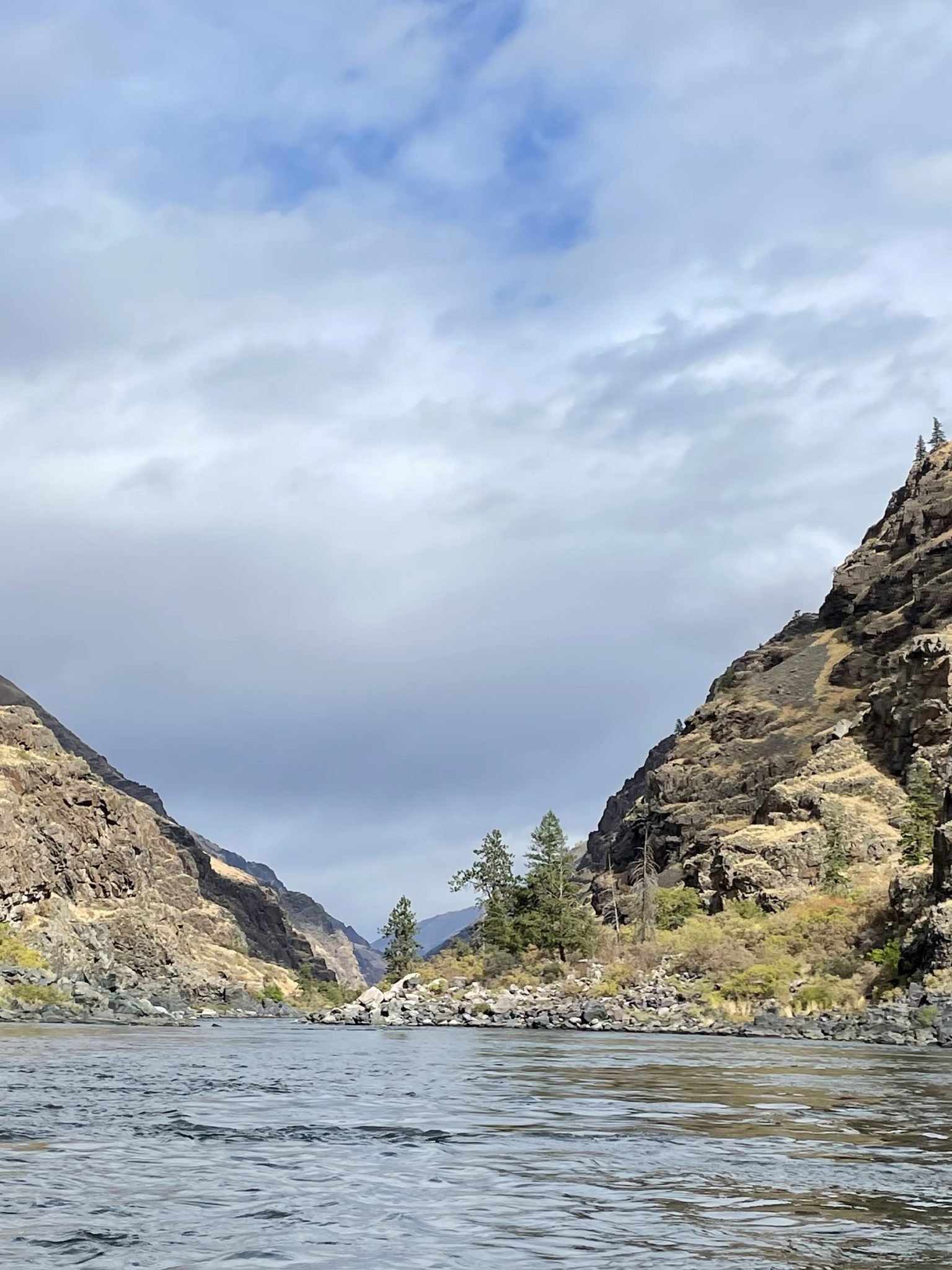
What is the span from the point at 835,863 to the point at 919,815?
783 centimetres

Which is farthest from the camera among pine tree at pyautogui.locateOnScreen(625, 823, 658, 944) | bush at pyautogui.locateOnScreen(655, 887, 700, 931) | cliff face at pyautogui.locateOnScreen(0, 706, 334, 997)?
cliff face at pyautogui.locateOnScreen(0, 706, 334, 997)

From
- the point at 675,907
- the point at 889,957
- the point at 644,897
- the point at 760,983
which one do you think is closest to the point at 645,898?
the point at 644,897

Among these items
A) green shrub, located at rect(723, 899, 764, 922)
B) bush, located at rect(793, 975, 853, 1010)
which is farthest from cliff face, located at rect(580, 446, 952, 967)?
bush, located at rect(793, 975, 853, 1010)

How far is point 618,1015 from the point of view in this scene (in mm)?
68188

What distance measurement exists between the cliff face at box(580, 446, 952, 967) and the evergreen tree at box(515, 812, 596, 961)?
41.7ft

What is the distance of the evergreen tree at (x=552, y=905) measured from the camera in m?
94.2

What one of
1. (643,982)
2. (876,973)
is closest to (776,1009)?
(876,973)

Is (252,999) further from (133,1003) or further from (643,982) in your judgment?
(643,982)

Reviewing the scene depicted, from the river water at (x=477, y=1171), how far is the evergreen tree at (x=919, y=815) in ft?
182

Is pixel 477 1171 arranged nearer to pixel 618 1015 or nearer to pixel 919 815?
pixel 618 1015

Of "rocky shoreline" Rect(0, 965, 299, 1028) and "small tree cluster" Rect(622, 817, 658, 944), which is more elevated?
"small tree cluster" Rect(622, 817, 658, 944)

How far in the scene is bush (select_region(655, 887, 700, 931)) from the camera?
3824 inches

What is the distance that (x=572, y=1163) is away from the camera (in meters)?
13.9

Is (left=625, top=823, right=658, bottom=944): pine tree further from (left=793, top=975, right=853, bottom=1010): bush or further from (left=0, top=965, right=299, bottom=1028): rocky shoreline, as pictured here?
(left=0, top=965, right=299, bottom=1028): rocky shoreline
